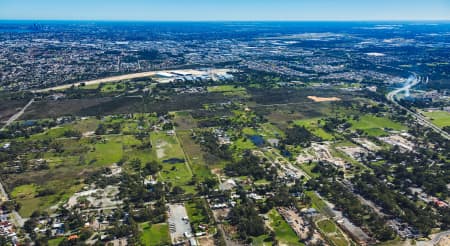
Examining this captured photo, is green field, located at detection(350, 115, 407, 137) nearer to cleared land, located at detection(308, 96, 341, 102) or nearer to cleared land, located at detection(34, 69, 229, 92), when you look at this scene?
cleared land, located at detection(308, 96, 341, 102)

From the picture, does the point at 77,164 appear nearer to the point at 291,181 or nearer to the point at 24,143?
the point at 24,143

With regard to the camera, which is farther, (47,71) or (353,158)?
(47,71)

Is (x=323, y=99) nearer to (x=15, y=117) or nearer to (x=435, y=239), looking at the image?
(x=435, y=239)

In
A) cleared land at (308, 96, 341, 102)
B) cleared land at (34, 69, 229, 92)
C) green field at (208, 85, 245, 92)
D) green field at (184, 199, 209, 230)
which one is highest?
cleared land at (34, 69, 229, 92)

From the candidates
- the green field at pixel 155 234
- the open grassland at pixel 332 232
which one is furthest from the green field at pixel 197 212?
the open grassland at pixel 332 232

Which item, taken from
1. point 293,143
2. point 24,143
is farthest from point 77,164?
point 293,143

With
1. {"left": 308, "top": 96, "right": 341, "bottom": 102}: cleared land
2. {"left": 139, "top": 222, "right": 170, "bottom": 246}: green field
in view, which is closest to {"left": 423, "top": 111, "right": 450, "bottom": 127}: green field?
{"left": 308, "top": 96, "right": 341, "bottom": 102}: cleared land

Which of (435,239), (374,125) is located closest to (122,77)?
(374,125)
